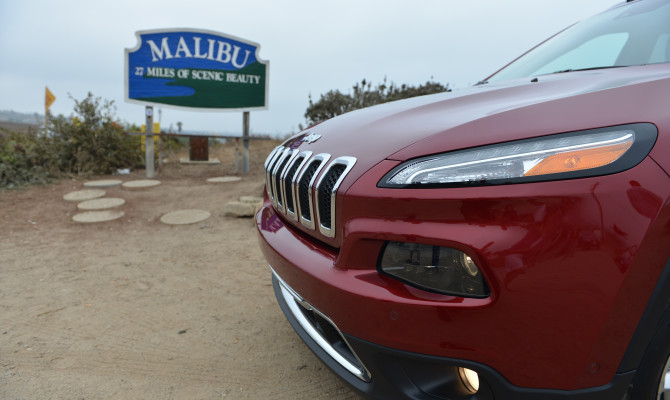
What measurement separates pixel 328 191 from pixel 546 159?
65 cm

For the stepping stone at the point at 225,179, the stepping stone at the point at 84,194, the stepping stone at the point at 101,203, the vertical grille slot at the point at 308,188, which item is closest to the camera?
the vertical grille slot at the point at 308,188

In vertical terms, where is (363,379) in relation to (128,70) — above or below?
below

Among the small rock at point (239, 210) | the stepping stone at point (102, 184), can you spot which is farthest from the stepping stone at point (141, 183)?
the small rock at point (239, 210)

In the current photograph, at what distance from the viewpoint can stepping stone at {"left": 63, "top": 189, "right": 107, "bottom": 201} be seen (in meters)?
5.88

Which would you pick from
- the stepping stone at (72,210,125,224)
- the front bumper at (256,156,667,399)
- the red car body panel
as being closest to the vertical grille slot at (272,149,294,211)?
the red car body panel

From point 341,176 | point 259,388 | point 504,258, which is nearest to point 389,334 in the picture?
point 504,258

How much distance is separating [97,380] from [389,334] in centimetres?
160

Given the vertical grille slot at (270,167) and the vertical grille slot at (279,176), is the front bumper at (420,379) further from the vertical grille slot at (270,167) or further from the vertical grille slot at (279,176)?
the vertical grille slot at (270,167)

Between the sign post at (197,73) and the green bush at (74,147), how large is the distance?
903 millimetres

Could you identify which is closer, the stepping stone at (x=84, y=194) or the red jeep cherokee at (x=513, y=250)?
the red jeep cherokee at (x=513, y=250)

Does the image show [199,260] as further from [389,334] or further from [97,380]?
[389,334]

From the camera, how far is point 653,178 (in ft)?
3.15

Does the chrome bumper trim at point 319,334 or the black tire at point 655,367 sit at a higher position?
the black tire at point 655,367

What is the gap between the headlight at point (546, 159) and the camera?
3.22 ft
